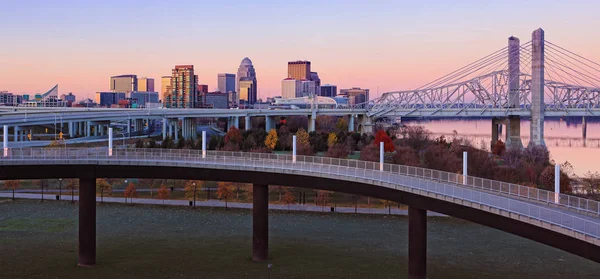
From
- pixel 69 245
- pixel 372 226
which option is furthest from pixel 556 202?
pixel 69 245

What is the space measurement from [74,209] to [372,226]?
23.1 meters

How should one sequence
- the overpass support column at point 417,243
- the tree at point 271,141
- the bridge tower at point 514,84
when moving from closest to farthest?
1. the overpass support column at point 417,243
2. the tree at point 271,141
3. the bridge tower at point 514,84

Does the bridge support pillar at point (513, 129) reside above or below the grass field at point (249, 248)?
above

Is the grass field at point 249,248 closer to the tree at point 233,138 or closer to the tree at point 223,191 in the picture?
the tree at point 223,191

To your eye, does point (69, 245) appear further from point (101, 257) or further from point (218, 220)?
point (218, 220)

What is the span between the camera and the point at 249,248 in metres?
35.4

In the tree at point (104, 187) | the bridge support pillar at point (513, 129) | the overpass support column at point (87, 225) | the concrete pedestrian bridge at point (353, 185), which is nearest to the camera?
the concrete pedestrian bridge at point (353, 185)

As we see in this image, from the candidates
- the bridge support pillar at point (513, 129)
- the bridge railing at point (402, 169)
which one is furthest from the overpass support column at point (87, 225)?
the bridge support pillar at point (513, 129)

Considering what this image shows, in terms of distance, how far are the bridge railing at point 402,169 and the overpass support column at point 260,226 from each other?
6.30 feet

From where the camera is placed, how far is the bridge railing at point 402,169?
78.0 ft

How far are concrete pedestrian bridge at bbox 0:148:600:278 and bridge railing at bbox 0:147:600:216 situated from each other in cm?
4

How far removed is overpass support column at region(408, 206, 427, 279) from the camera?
27.9 m

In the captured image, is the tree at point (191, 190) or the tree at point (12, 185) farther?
the tree at point (12, 185)

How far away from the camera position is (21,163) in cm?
3191
